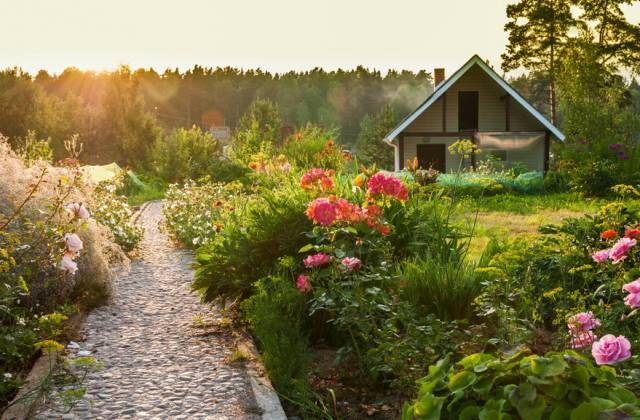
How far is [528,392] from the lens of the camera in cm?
225

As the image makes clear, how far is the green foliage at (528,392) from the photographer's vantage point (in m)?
2.21

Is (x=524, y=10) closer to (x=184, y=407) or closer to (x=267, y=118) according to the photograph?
(x=267, y=118)

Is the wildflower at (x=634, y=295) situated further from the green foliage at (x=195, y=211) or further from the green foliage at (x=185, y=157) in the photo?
the green foliage at (x=185, y=157)

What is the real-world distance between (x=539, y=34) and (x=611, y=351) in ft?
126

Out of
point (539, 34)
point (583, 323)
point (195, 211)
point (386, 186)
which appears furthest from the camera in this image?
point (539, 34)

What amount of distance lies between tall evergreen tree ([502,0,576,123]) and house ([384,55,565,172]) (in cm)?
1342

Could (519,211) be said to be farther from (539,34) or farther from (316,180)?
(539,34)

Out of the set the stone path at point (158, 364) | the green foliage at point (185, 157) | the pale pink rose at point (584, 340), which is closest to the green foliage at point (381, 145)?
the green foliage at point (185, 157)

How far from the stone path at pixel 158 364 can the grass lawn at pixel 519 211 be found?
448 centimetres

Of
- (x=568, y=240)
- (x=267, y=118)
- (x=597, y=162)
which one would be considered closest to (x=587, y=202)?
(x=597, y=162)

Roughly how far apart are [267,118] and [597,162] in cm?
2299

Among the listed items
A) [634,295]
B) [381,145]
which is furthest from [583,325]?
[381,145]

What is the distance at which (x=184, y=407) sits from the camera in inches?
173

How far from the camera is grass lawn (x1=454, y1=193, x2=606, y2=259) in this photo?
36.8 ft
